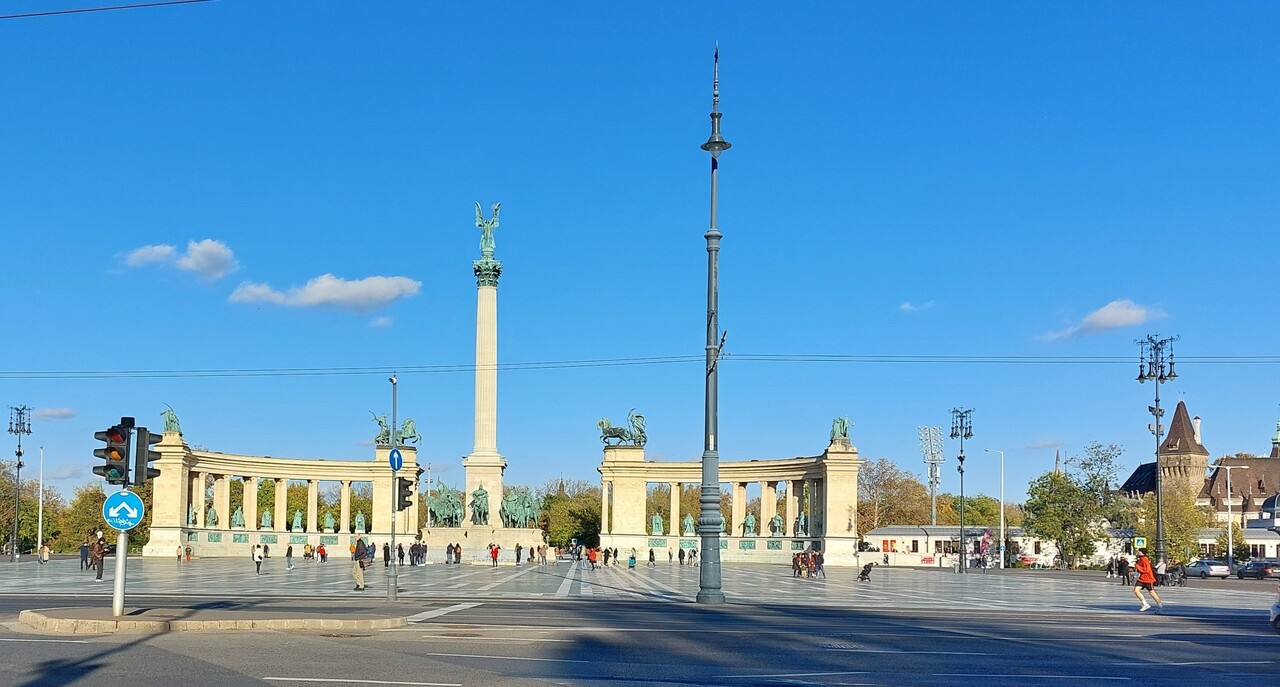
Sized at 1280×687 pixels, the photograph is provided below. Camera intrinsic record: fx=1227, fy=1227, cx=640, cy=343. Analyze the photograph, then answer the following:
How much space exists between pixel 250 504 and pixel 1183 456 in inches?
5138

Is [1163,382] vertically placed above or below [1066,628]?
above

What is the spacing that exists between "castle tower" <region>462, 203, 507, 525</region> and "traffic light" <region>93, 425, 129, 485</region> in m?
62.2

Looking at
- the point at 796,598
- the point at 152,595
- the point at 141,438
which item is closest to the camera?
the point at 141,438

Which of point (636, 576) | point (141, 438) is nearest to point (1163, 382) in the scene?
point (636, 576)

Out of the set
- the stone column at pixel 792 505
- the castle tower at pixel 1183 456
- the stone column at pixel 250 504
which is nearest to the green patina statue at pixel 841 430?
the stone column at pixel 792 505

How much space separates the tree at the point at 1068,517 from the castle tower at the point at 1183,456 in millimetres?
86321

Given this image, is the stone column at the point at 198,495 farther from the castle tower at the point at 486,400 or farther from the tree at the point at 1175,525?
the tree at the point at 1175,525

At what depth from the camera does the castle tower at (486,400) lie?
8450cm

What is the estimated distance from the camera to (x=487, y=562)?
78562mm

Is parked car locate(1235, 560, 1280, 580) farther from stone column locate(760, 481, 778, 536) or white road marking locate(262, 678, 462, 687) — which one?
white road marking locate(262, 678, 462, 687)

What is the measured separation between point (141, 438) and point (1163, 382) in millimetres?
52039

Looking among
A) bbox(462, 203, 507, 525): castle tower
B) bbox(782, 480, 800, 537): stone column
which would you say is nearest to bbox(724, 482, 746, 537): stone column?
bbox(782, 480, 800, 537): stone column

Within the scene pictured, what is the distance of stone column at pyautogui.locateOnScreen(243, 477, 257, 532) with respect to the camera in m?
97.4

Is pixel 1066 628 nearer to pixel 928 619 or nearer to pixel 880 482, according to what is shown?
pixel 928 619
